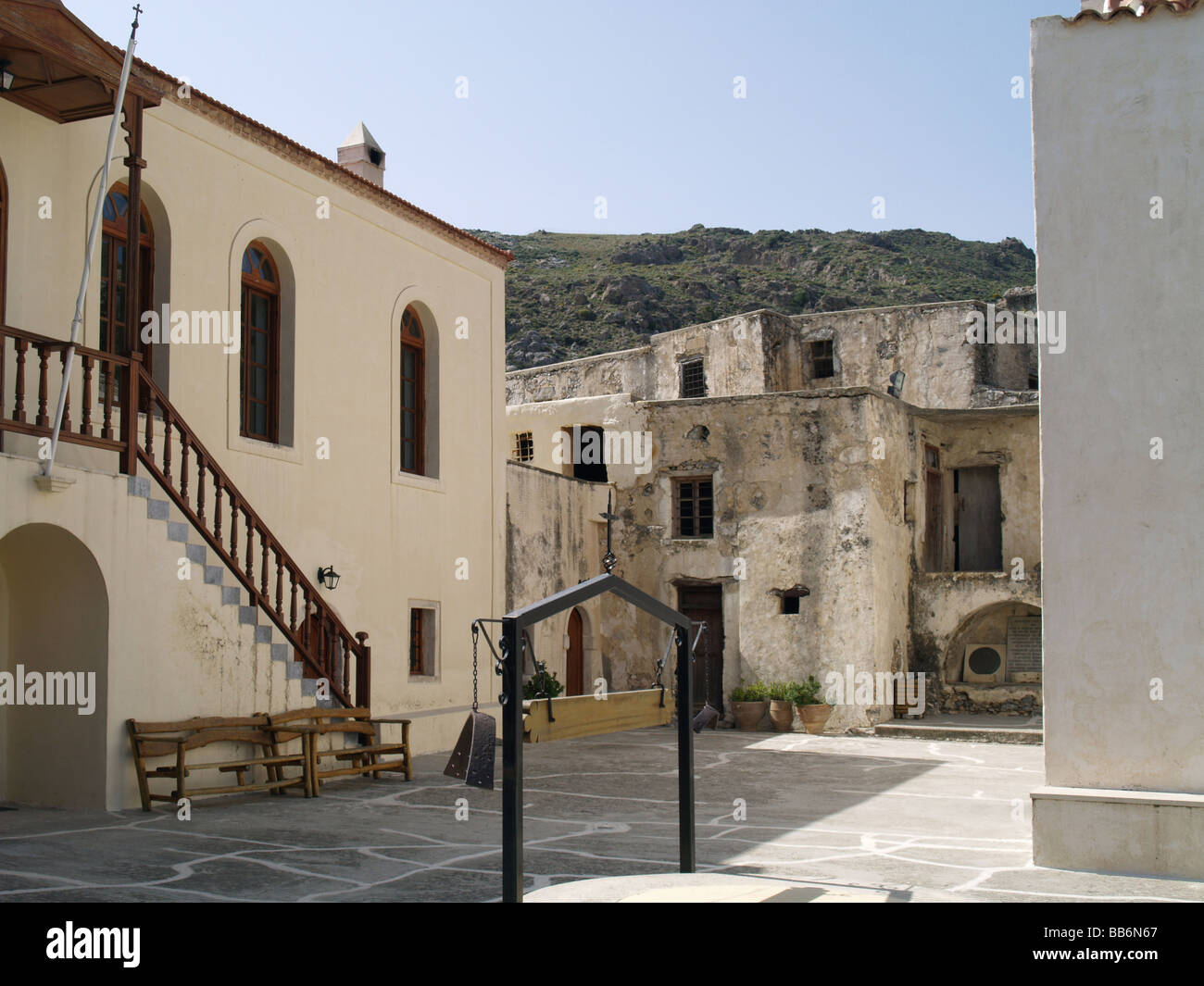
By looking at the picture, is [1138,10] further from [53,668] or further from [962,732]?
[962,732]

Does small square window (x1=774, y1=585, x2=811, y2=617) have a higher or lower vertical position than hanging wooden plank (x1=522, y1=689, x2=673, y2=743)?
higher

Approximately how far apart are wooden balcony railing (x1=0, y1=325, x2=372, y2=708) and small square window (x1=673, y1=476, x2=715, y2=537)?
1019 cm

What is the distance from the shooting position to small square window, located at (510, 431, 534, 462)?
83.6ft

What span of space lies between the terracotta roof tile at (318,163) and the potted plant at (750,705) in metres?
8.79

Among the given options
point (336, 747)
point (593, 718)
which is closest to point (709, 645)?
point (336, 747)

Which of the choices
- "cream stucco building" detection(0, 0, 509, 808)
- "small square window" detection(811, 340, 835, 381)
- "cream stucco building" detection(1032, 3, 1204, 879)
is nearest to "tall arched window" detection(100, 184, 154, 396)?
"cream stucco building" detection(0, 0, 509, 808)

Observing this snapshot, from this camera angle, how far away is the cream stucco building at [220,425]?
1062cm

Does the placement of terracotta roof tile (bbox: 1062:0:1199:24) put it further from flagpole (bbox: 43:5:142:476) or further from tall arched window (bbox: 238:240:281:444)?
tall arched window (bbox: 238:240:281:444)

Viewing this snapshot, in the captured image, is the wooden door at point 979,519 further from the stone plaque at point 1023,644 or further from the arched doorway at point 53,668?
the arched doorway at point 53,668

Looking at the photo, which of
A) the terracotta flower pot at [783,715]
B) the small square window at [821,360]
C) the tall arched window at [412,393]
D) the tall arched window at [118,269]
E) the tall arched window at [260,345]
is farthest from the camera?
the small square window at [821,360]

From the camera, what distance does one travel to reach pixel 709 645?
23.0 meters

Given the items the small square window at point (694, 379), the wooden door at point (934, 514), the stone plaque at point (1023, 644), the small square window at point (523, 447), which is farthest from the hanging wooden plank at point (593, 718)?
the small square window at point (694, 379)

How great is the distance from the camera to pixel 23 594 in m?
11.0
